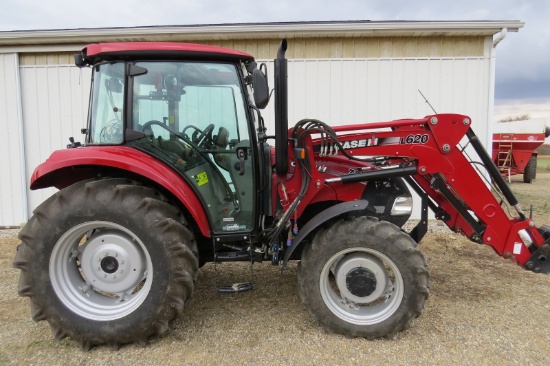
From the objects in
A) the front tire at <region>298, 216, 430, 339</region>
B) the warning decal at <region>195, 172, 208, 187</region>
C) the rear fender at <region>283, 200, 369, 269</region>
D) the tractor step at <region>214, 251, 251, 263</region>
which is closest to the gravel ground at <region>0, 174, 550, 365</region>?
the front tire at <region>298, 216, 430, 339</region>

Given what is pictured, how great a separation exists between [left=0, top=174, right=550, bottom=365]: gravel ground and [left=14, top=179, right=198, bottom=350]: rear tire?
0.20 metres

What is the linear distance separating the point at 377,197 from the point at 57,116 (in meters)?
5.59

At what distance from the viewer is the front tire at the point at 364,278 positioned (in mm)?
2678

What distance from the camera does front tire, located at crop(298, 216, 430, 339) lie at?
268 cm

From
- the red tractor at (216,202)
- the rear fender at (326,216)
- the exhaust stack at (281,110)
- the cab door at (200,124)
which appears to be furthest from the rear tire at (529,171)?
the cab door at (200,124)

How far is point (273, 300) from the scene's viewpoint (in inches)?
135

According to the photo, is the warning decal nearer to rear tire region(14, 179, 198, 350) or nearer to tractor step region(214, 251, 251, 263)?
rear tire region(14, 179, 198, 350)

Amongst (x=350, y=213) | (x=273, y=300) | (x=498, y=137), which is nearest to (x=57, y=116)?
(x=273, y=300)

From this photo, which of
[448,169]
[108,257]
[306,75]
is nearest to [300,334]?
A: [108,257]

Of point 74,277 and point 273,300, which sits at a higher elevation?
point 74,277

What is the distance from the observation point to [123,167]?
8.41 ft

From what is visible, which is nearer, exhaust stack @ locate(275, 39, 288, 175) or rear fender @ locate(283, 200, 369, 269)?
exhaust stack @ locate(275, 39, 288, 175)

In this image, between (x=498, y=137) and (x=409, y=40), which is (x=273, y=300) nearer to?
(x=409, y=40)

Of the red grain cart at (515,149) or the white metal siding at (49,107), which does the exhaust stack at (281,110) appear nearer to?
the white metal siding at (49,107)
